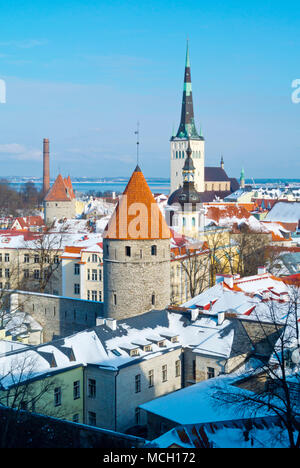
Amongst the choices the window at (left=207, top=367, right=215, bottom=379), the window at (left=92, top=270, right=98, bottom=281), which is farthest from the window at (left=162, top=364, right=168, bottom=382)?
the window at (left=92, top=270, right=98, bottom=281)

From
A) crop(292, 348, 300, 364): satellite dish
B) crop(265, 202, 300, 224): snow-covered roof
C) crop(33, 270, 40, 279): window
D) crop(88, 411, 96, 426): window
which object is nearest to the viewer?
crop(292, 348, 300, 364): satellite dish

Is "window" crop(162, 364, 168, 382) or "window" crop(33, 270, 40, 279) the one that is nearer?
"window" crop(162, 364, 168, 382)

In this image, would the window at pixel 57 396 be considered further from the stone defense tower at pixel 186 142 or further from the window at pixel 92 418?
the stone defense tower at pixel 186 142

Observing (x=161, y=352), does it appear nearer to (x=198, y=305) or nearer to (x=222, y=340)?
(x=222, y=340)

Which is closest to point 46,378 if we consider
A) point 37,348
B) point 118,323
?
point 37,348

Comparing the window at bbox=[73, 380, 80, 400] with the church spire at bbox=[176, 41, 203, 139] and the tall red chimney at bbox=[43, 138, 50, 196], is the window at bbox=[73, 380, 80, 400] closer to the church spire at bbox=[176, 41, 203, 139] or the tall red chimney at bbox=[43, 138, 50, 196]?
the church spire at bbox=[176, 41, 203, 139]

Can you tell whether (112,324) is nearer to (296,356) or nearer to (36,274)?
(296,356)

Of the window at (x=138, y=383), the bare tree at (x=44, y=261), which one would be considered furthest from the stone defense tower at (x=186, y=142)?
the window at (x=138, y=383)

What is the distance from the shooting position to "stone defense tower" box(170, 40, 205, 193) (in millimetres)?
95062

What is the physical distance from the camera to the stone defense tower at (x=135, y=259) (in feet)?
80.3

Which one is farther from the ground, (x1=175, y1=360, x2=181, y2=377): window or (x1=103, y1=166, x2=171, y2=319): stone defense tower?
(x1=103, y1=166, x2=171, y2=319): stone defense tower
